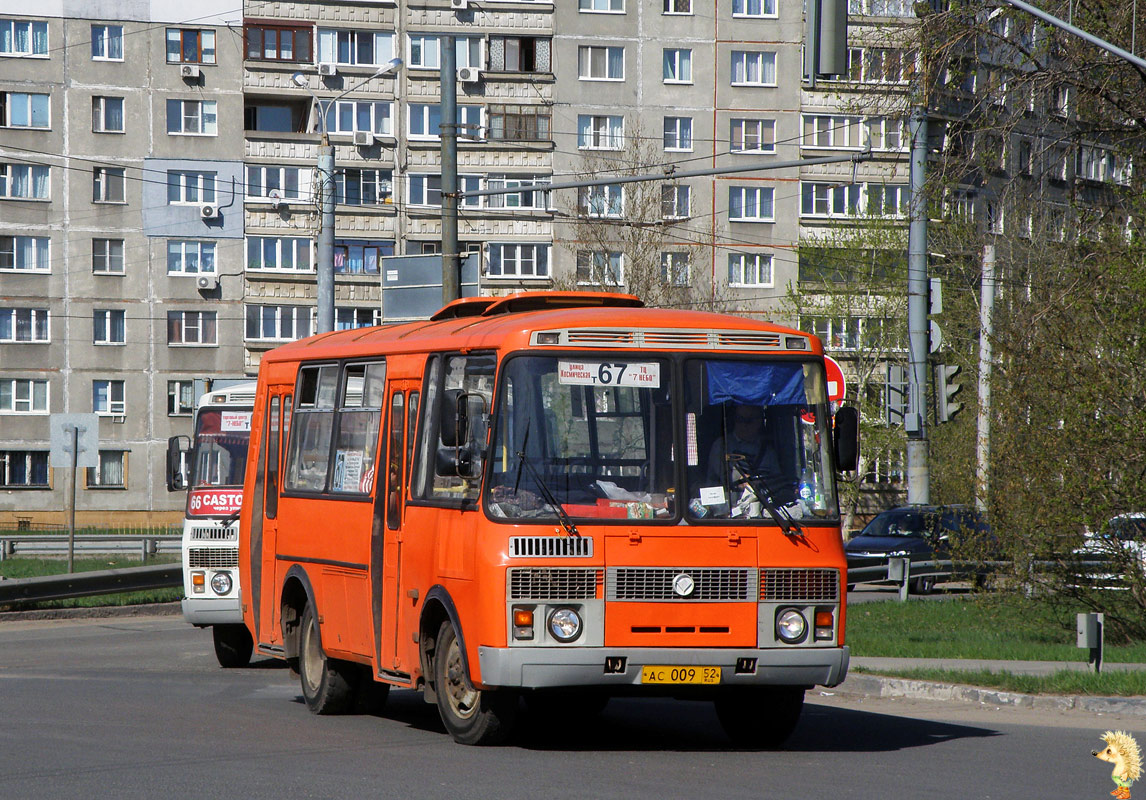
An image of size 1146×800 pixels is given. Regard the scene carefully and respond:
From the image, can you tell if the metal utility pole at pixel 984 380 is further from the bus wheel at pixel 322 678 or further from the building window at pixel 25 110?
the building window at pixel 25 110

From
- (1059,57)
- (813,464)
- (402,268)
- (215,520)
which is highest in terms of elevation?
(1059,57)

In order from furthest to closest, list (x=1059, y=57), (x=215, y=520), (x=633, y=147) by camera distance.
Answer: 1. (x=633, y=147)
2. (x=1059, y=57)
3. (x=215, y=520)

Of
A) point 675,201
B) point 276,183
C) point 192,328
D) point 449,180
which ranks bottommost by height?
point 192,328

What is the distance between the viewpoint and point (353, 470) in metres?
12.6

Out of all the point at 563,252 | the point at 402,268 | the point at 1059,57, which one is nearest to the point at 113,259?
the point at 563,252

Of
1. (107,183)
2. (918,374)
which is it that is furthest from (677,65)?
(918,374)

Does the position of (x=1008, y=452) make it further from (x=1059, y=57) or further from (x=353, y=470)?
(x=353, y=470)

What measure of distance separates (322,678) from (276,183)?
54390mm

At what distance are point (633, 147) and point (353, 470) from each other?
2000 inches

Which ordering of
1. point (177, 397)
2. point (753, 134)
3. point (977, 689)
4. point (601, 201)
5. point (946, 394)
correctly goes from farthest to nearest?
point (753, 134) → point (177, 397) → point (601, 201) → point (946, 394) → point (977, 689)

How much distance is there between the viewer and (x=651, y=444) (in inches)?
415

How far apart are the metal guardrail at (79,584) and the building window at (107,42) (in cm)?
4272

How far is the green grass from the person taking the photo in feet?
44.6

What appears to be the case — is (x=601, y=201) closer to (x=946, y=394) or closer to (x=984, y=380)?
(x=946, y=394)
